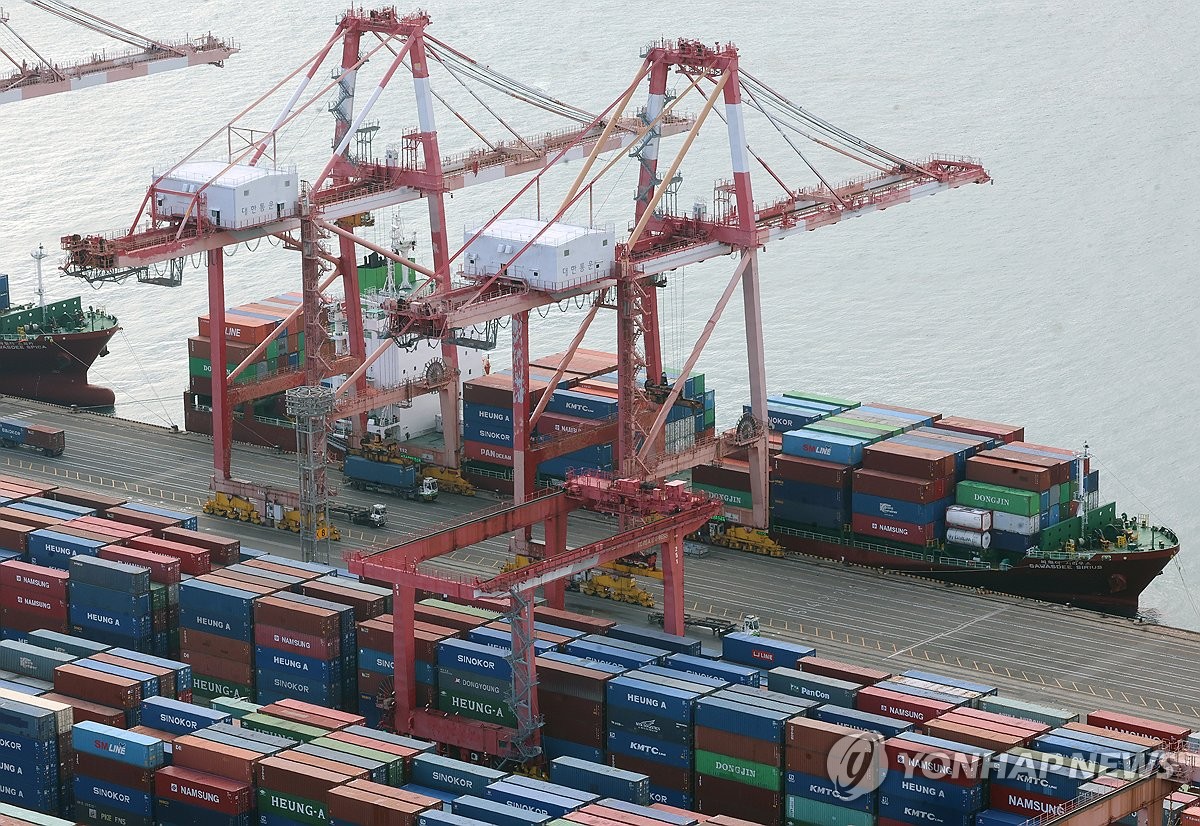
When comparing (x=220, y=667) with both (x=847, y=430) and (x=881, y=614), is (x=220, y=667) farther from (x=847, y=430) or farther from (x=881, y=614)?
(x=847, y=430)

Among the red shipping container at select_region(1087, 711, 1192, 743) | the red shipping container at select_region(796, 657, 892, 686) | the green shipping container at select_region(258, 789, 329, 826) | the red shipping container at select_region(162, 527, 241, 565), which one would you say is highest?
the red shipping container at select_region(162, 527, 241, 565)

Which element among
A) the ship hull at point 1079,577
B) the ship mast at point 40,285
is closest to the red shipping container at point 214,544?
the ship hull at point 1079,577

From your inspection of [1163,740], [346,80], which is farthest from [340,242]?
[1163,740]

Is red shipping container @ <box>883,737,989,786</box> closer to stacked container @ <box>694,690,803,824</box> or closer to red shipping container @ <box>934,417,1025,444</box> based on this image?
stacked container @ <box>694,690,803,824</box>

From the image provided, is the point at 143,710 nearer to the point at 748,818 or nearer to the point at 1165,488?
the point at 748,818

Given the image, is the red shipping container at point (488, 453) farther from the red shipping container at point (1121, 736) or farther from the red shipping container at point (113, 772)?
the red shipping container at point (1121, 736)

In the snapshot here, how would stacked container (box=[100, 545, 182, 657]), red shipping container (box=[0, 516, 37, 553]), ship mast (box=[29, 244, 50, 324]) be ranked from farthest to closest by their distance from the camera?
ship mast (box=[29, 244, 50, 324]) → red shipping container (box=[0, 516, 37, 553]) → stacked container (box=[100, 545, 182, 657])

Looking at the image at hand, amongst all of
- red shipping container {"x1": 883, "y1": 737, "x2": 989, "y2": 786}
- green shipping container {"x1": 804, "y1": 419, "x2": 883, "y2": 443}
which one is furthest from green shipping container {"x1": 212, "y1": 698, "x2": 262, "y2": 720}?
green shipping container {"x1": 804, "y1": 419, "x2": 883, "y2": 443}

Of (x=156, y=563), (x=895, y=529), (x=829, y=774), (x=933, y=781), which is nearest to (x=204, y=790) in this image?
(x=156, y=563)
